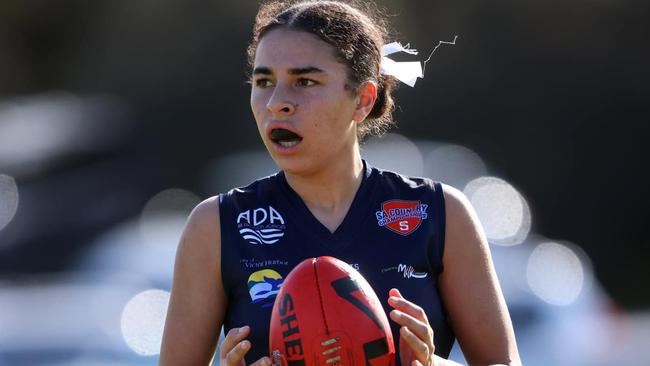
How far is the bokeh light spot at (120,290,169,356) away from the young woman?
7.93 ft

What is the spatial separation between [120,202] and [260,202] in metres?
8.66

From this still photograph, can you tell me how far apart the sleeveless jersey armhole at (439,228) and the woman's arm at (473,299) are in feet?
0.04

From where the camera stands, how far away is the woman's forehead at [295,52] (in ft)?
10.7

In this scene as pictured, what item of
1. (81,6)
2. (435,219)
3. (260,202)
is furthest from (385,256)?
(81,6)

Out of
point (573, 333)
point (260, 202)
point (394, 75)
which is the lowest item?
point (573, 333)

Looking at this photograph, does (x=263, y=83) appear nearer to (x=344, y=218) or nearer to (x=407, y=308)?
(x=344, y=218)

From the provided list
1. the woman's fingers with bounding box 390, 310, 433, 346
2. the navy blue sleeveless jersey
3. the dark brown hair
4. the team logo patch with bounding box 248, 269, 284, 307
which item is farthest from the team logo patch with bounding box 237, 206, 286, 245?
the woman's fingers with bounding box 390, 310, 433, 346

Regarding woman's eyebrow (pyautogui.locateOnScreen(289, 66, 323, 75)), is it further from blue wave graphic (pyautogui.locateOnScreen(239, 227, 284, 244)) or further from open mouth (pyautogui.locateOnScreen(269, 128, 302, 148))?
blue wave graphic (pyautogui.locateOnScreen(239, 227, 284, 244))

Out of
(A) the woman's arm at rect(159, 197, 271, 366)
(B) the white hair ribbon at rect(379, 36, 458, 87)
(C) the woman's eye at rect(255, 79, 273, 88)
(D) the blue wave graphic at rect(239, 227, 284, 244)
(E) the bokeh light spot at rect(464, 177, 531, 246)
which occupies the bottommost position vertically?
(A) the woman's arm at rect(159, 197, 271, 366)

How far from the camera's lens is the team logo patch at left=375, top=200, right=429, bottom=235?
11.0 feet

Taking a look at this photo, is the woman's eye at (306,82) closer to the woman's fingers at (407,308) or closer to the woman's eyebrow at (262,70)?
the woman's eyebrow at (262,70)

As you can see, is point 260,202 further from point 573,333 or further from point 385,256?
point 573,333

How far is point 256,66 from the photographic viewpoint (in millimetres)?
3334

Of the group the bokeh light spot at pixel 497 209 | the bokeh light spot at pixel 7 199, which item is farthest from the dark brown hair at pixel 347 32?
the bokeh light spot at pixel 7 199
